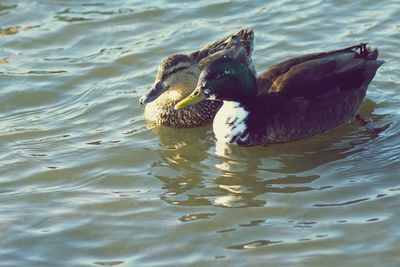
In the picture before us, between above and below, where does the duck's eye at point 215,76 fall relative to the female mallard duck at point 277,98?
above

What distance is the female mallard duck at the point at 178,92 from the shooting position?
10.6 m

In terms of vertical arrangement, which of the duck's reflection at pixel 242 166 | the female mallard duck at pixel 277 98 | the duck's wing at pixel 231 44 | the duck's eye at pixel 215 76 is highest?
the duck's wing at pixel 231 44

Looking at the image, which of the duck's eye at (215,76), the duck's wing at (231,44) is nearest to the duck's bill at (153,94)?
the duck's wing at (231,44)

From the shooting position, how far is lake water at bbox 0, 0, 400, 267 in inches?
312

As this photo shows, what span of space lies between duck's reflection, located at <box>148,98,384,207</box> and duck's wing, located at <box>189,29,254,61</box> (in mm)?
1125

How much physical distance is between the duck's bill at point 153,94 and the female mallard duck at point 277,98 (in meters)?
0.58

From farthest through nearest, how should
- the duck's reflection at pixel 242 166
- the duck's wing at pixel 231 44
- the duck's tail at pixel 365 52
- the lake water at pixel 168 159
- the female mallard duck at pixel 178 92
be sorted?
the duck's wing at pixel 231 44 → the female mallard duck at pixel 178 92 → the duck's tail at pixel 365 52 → the duck's reflection at pixel 242 166 → the lake water at pixel 168 159

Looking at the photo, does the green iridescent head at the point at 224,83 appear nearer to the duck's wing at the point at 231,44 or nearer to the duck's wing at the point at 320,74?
the duck's wing at the point at 320,74

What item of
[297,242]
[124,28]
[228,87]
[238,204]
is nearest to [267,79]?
[228,87]

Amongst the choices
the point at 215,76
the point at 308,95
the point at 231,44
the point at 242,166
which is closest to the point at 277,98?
the point at 308,95

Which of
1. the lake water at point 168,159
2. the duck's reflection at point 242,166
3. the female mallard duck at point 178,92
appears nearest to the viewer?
the lake water at point 168,159

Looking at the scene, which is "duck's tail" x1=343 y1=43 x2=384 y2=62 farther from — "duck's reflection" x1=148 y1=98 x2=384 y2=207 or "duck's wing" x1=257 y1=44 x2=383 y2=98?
"duck's reflection" x1=148 y1=98 x2=384 y2=207

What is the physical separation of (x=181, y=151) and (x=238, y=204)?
1.56 m

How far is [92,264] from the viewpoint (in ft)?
25.4
